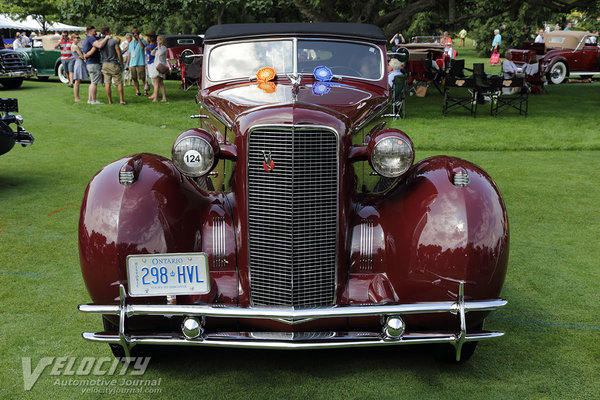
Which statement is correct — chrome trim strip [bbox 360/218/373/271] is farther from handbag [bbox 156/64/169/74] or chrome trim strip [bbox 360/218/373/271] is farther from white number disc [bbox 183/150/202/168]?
handbag [bbox 156/64/169/74]

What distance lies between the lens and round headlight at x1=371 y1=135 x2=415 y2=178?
3.46 m

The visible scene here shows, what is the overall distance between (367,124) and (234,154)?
1.09 metres

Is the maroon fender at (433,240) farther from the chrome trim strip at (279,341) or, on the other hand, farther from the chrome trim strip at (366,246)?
the chrome trim strip at (279,341)

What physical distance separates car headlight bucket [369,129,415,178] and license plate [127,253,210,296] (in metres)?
1.16

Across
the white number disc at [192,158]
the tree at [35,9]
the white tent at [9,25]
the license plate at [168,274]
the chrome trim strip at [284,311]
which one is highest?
the tree at [35,9]

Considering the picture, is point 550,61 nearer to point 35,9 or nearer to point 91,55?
point 91,55

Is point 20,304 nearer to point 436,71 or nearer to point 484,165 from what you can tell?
point 484,165

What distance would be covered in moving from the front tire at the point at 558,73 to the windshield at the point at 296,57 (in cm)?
2120

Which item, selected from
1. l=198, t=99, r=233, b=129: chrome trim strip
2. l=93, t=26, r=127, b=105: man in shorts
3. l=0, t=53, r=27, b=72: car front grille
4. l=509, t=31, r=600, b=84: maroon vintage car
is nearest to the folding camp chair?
l=509, t=31, r=600, b=84: maroon vintage car

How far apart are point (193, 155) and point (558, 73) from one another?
23.9 metres

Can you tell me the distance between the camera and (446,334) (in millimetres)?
3184

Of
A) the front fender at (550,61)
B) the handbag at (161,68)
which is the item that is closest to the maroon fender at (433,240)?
the handbag at (161,68)

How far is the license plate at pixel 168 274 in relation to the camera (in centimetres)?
320

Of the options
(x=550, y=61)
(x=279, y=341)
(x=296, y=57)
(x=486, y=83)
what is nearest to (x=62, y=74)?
(x=486, y=83)
